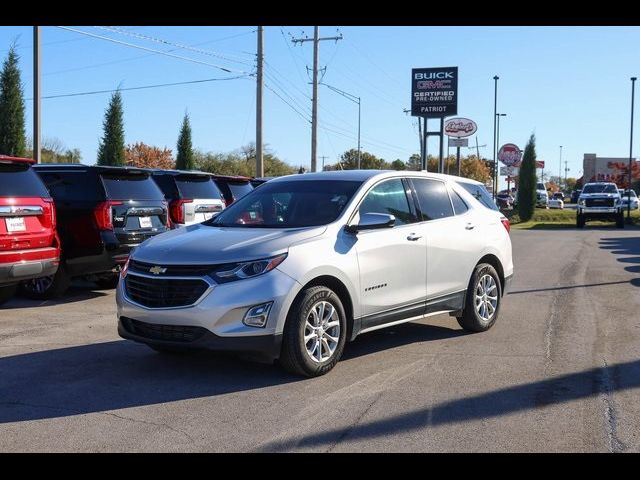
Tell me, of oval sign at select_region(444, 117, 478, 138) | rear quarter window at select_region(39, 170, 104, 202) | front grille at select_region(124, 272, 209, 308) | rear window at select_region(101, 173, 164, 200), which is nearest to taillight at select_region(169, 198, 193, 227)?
rear window at select_region(101, 173, 164, 200)

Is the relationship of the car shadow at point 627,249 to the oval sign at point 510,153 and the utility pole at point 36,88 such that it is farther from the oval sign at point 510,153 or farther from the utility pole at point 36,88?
the oval sign at point 510,153

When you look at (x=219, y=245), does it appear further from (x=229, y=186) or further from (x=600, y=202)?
(x=600, y=202)

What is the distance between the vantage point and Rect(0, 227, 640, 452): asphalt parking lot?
459cm

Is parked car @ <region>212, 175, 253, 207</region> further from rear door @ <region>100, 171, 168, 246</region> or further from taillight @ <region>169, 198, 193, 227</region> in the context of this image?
rear door @ <region>100, 171, 168, 246</region>

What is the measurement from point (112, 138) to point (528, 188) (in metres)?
23.3

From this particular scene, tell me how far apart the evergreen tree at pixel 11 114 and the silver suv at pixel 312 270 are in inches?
755

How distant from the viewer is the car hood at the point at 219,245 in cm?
573

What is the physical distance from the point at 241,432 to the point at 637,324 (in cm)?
591

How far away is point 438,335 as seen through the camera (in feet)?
26.0

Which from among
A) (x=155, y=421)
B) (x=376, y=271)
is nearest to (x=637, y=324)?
(x=376, y=271)

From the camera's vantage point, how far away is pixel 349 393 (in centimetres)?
561

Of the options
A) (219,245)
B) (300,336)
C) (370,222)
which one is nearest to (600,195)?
(370,222)

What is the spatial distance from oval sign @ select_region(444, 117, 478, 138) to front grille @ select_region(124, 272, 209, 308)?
3605cm
